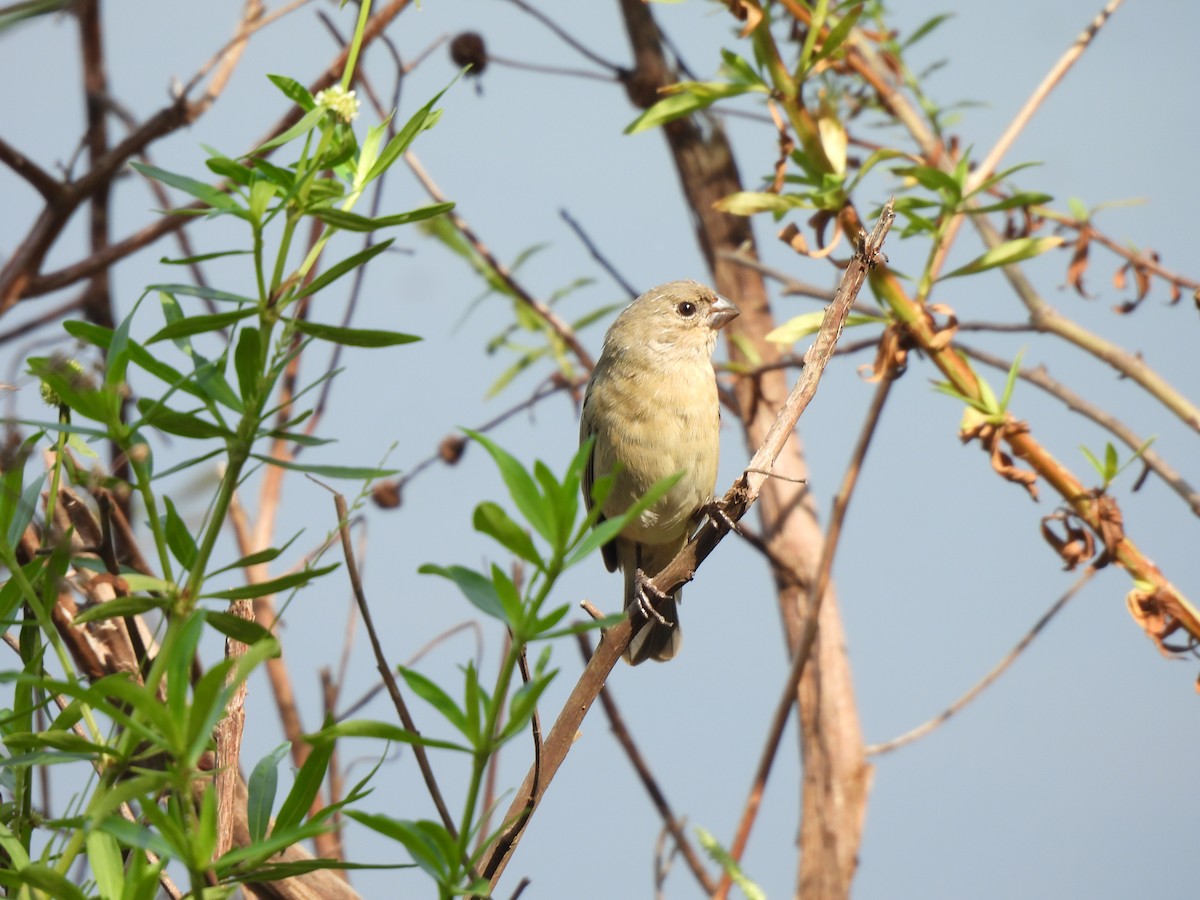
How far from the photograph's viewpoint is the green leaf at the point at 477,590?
0.80 metres

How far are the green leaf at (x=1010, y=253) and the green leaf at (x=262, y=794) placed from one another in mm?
1704

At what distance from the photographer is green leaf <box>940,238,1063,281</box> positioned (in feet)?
7.55

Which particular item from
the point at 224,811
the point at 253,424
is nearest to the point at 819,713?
the point at 224,811

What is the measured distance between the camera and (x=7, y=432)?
38.4 inches

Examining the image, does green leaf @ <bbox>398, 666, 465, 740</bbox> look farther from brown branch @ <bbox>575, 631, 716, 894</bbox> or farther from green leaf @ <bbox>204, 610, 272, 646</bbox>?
brown branch @ <bbox>575, 631, 716, 894</bbox>

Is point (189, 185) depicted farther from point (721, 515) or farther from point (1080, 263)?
point (1080, 263)

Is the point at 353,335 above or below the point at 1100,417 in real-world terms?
below

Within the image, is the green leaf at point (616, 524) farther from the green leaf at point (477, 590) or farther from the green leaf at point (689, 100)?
the green leaf at point (689, 100)

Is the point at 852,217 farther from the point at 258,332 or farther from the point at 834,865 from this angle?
the point at 258,332

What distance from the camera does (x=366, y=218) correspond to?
879 mm

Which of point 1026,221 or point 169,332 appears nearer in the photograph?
point 169,332

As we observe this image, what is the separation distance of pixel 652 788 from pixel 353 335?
195 cm

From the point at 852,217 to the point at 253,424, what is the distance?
1.66 meters

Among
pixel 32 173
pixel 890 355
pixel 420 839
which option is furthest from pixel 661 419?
pixel 420 839
